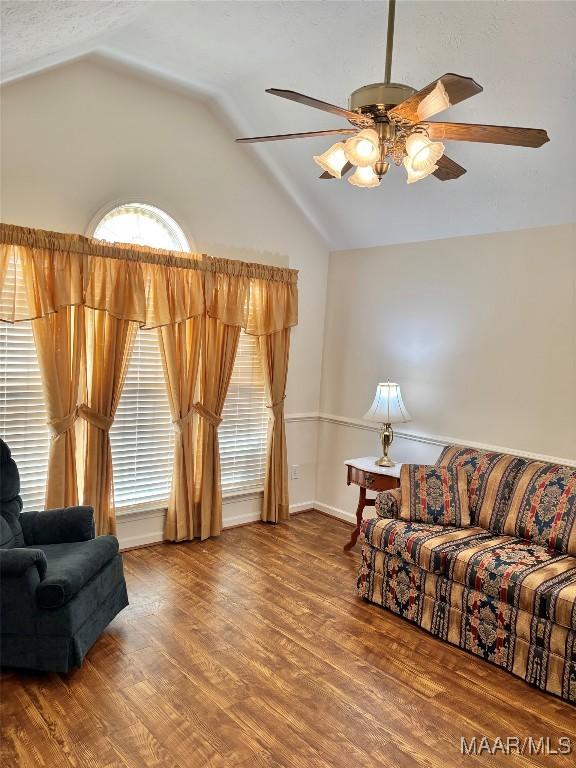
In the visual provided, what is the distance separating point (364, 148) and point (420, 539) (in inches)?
87.0

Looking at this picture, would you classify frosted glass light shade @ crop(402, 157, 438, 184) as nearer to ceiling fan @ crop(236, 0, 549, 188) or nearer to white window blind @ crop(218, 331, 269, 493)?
ceiling fan @ crop(236, 0, 549, 188)

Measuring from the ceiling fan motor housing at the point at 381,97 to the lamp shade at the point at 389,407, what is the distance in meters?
2.49

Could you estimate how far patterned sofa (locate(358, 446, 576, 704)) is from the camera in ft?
9.09

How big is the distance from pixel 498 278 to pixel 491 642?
2.45 meters

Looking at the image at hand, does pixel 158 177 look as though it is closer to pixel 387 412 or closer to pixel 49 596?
pixel 387 412

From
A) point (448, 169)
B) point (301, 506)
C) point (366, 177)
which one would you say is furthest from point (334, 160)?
point (301, 506)

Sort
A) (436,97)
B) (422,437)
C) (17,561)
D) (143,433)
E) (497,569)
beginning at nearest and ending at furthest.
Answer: (436,97) < (17,561) < (497,569) < (143,433) < (422,437)

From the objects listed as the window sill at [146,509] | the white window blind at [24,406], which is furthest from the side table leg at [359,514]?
the white window blind at [24,406]

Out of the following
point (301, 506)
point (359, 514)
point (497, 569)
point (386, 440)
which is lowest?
point (301, 506)

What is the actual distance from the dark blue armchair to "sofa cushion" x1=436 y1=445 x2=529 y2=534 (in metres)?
2.28

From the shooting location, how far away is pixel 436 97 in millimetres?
1954

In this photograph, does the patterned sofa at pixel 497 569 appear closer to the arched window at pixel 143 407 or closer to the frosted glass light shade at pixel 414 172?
the arched window at pixel 143 407

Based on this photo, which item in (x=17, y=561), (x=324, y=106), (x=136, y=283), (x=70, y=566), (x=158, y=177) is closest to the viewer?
(x=324, y=106)

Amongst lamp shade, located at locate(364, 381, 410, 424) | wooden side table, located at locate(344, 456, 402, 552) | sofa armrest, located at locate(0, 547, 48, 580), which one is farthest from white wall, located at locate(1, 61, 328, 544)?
sofa armrest, located at locate(0, 547, 48, 580)
